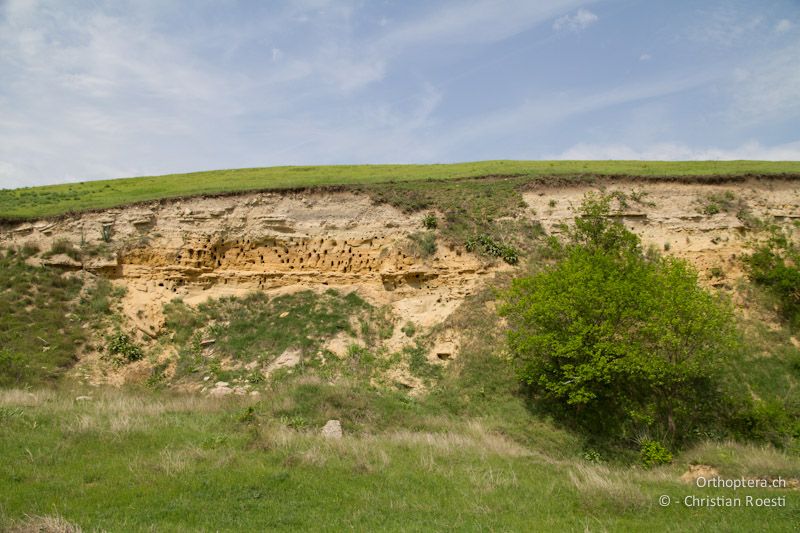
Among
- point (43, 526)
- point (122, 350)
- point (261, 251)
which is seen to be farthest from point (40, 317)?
point (43, 526)

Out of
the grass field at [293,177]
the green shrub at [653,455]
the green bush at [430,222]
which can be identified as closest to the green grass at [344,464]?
the green shrub at [653,455]

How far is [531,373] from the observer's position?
15609mm

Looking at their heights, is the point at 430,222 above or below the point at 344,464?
above

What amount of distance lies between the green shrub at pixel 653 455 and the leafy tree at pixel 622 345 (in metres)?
0.67

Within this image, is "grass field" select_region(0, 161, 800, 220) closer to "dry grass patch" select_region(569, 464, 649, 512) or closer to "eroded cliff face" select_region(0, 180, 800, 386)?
"eroded cliff face" select_region(0, 180, 800, 386)

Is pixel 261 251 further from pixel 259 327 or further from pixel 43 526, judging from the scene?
pixel 43 526

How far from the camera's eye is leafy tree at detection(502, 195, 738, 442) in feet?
47.3

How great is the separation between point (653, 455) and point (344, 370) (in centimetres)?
962

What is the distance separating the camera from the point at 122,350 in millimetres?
18750

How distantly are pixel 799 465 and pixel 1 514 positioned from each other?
49.9 ft

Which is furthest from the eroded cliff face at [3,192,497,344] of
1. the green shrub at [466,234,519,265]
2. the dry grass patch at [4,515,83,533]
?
the dry grass patch at [4,515,83,533]

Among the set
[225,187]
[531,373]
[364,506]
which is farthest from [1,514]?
[225,187]

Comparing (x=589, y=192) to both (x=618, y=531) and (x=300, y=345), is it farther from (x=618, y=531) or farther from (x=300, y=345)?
(x=618, y=531)

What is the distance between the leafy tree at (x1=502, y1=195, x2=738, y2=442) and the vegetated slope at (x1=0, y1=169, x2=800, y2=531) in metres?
1.19
